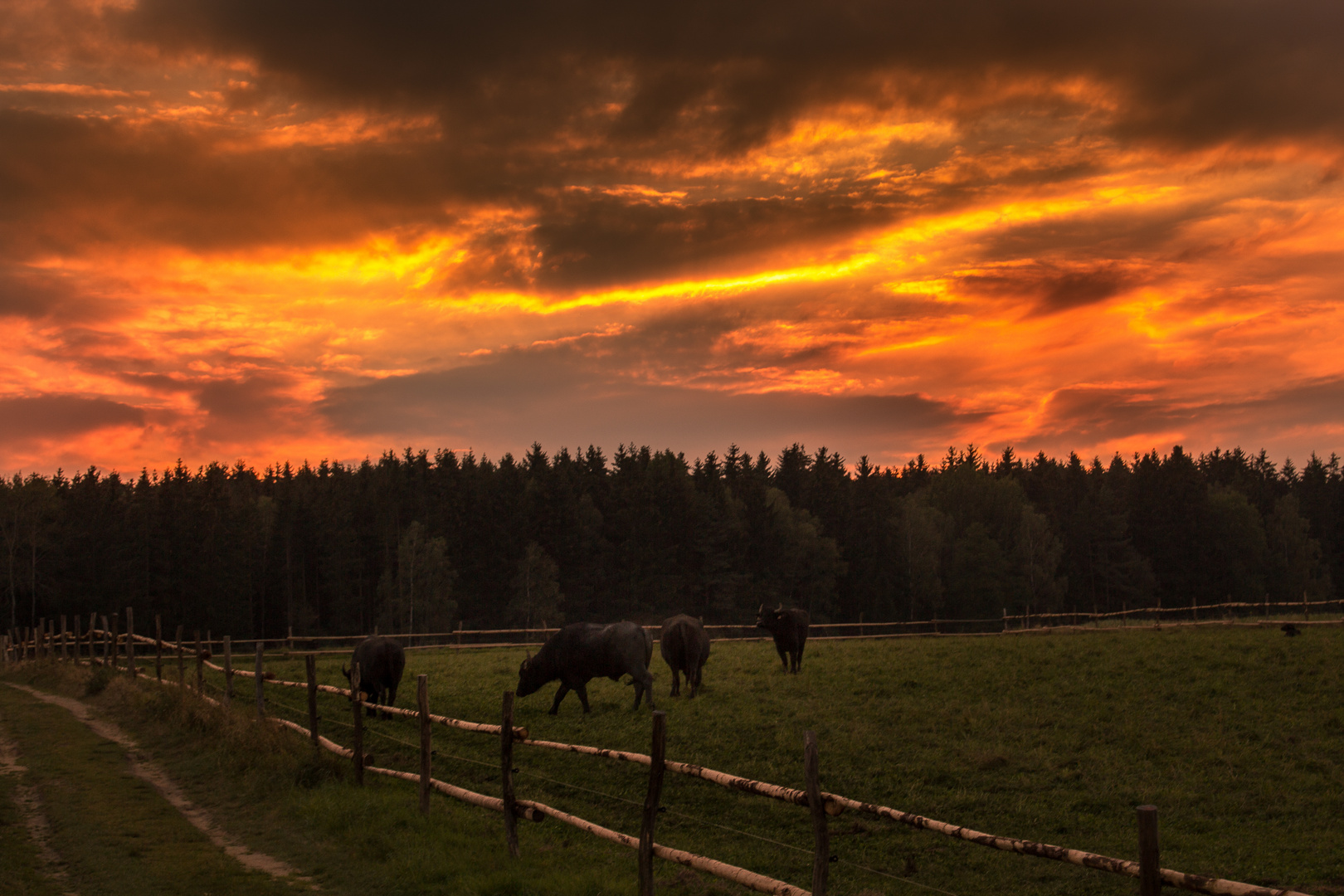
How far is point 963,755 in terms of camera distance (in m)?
15.4

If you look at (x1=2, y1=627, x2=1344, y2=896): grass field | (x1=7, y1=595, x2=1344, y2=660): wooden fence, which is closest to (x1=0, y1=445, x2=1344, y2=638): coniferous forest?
(x1=7, y1=595, x2=1344, y2=660): wooden fence

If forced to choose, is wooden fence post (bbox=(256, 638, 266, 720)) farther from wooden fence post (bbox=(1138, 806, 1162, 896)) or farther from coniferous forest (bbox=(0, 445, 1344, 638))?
coniferous forest (bbox=(0, 445, 1344, 638))

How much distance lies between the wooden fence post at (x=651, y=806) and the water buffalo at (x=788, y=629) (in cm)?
1828

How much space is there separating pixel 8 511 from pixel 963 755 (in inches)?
2976

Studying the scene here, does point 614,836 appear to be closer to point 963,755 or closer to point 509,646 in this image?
point 963,755

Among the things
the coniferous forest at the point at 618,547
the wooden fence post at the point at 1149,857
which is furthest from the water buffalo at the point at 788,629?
the coniferous forest at the point at 618,547

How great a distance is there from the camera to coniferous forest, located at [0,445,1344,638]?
2849 inches

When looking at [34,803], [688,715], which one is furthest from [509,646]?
[34,803]

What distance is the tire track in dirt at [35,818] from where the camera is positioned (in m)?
10.0

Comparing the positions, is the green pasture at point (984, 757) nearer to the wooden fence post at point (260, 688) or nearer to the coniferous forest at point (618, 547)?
the wooden fence post at point (260, 688)

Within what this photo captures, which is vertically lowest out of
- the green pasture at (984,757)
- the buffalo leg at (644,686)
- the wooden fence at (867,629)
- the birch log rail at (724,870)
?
the wooden fence at (867,629)

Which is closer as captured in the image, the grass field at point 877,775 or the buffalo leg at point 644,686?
the grass field at point 877,775

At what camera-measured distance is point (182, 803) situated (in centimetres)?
1353

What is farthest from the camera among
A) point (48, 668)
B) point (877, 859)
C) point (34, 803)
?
point (48, 668)
